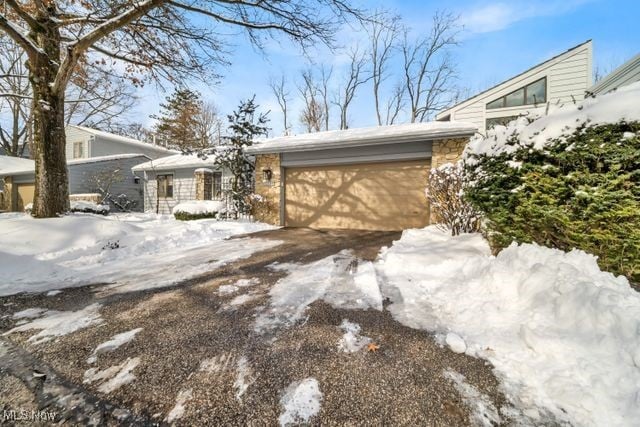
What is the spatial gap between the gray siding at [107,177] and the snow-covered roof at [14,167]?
1.75m

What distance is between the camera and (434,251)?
3951 mm

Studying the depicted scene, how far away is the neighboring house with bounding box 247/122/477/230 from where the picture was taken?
6.86 meters

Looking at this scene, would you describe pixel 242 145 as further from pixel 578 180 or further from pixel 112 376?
pixel 578 180

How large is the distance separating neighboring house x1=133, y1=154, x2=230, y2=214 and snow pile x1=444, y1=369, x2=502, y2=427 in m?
10.6

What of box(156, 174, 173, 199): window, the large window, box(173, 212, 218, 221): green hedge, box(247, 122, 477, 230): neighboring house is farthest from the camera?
box(156, 174, 173, 199): window

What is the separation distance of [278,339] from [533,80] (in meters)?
11.5

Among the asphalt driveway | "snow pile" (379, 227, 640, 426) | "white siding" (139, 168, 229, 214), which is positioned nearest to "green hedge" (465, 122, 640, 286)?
"snow pile" (379, 227, 640, 426)

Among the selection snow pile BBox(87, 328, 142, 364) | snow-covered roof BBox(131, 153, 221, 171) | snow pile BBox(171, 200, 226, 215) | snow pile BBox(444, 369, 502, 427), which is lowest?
snow pile BBox(444, 369, 502, 427)

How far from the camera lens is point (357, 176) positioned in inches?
303

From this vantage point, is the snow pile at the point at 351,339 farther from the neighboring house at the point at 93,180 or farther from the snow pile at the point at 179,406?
the neighboring house at the point at 93,180

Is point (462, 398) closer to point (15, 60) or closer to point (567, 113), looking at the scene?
point (567, 113)

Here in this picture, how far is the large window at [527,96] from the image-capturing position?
348 inches

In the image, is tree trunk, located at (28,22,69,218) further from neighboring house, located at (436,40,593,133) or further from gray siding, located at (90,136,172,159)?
gray siding, located at (90,136,172,159)

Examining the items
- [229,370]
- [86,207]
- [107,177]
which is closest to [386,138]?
[229,370]
